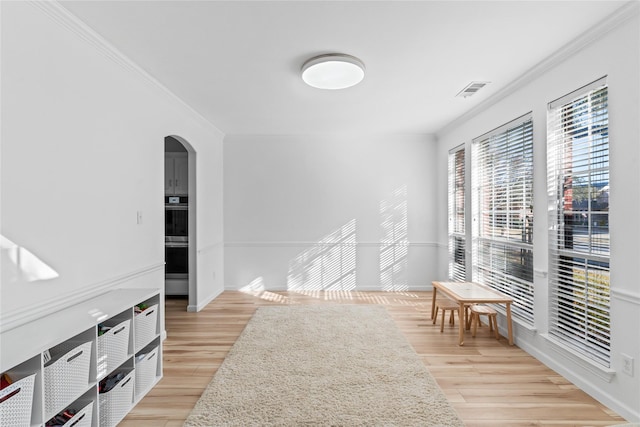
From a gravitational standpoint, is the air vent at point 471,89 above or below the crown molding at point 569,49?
above

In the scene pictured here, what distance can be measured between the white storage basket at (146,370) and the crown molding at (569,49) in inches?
158

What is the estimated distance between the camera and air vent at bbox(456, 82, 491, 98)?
343 centimetres

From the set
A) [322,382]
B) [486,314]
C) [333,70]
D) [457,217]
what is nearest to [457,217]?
[457,217]

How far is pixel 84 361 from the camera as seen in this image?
187 centimetres

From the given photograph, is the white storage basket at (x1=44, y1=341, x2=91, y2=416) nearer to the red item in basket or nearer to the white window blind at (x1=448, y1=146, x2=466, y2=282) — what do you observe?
the red item in basket

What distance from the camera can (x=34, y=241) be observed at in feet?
6.35

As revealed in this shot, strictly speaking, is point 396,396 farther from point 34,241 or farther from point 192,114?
point 192,114

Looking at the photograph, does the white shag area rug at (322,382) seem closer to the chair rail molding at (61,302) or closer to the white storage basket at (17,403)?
the white storage basket at (17,403)

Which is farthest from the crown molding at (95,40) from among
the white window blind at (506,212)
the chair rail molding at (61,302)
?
the white window blind at (506,212)

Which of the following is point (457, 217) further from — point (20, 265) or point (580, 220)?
point (20, 265)

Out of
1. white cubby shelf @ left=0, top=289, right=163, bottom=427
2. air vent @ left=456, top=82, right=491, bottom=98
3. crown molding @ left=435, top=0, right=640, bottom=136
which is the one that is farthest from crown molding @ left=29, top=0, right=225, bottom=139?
crown molding @ left=435, top=0, right=640, bottom=136

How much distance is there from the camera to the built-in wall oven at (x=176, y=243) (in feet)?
16.6

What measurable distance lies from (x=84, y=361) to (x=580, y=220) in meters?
3.55

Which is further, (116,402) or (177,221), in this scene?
(177,221)
